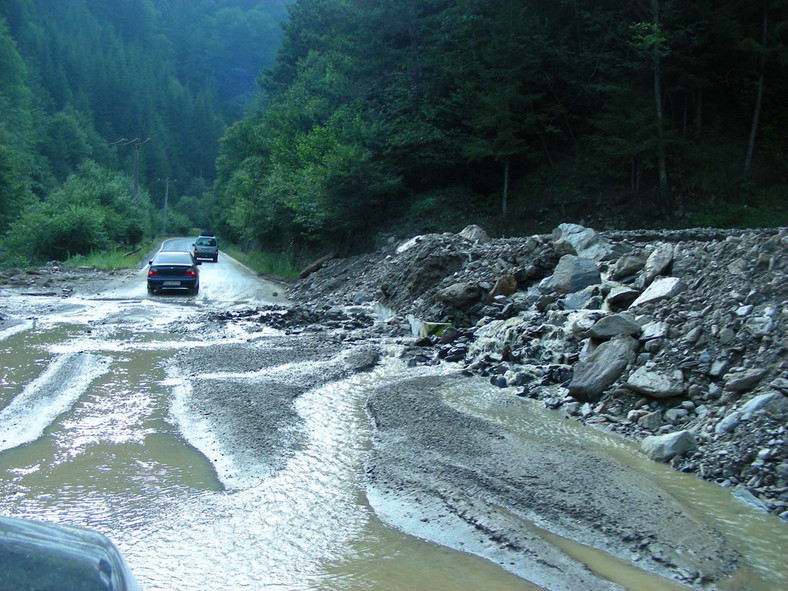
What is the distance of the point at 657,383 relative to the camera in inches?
308

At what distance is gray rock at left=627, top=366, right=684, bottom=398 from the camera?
7.68 metres

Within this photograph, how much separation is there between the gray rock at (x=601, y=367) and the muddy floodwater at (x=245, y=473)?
702mm

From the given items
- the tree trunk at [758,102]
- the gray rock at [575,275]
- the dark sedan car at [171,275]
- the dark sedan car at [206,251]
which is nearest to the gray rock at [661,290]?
the gray rock at [575,275]

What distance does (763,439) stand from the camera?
6102 millimetres

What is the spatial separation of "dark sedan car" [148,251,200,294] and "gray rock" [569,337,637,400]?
16922mm

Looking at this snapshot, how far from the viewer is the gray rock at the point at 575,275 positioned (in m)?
12.2

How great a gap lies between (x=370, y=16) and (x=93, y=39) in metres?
123

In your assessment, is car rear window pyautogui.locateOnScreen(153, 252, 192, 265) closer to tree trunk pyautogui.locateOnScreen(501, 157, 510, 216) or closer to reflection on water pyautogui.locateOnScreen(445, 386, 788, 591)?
tree trunk pyautogui.locateOnScreen(501, 157, 510, 216)

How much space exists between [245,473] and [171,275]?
17.4m

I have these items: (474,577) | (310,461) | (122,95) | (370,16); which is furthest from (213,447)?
(122,95)

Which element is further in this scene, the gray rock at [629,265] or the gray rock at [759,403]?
the gray rock at [629,265]

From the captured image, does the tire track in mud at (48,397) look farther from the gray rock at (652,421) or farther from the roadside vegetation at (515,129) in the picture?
the roadside vegetation at (515,129)

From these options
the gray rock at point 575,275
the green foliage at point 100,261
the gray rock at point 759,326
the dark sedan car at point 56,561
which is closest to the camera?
the dark sedan car at point 56,561

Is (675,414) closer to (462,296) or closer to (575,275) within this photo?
(575,275)
